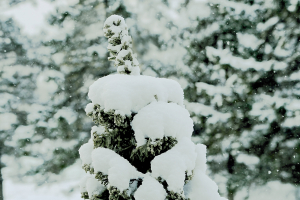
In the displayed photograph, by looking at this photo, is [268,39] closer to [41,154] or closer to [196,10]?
[196,10]

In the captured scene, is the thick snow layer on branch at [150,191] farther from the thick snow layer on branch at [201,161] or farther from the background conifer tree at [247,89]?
the background conifer tree at [247,89]

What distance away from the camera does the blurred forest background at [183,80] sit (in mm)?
7246

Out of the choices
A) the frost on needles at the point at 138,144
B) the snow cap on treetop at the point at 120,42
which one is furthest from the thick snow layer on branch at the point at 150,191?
the snow cap on treetop at the point at 120,42

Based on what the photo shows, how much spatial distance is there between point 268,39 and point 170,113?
23.0 ft

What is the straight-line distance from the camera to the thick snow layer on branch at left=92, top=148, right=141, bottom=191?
1.86m

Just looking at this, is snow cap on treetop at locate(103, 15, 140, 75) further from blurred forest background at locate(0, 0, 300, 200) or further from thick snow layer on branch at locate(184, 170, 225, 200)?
blurred forest background at locate(0, 0, 300, 200)

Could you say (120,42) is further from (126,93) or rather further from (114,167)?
(114,167)

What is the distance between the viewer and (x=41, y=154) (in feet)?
26.7

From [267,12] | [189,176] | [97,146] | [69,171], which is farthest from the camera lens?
[69,171]

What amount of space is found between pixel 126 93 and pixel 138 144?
0.53 metres

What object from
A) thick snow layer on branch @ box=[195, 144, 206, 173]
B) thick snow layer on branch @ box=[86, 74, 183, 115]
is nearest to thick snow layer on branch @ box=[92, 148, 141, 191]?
thick snow layer on branch @ box=[86, 74, 183, 115]

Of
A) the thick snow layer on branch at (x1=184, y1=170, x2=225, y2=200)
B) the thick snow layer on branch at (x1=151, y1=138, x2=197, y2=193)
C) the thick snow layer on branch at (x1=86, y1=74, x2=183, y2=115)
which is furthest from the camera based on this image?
the thick snow layer on branch at (x1=184, y1=170, x2=225, y2=200)

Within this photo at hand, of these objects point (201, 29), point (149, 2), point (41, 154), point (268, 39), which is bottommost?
point (41, 154)

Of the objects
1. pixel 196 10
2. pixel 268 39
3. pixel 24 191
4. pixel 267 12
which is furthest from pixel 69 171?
pixel 267 12
